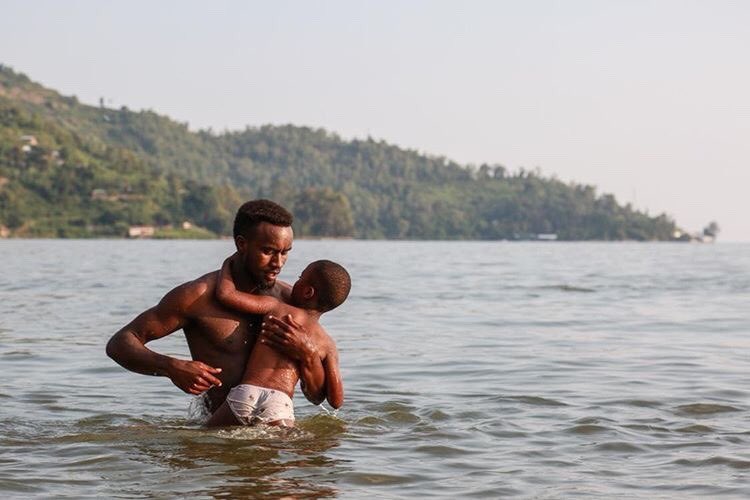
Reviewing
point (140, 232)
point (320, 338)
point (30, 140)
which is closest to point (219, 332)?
point (320, 338)

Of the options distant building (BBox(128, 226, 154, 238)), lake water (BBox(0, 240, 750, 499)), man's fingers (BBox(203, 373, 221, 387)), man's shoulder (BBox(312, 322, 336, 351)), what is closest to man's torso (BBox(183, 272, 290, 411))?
man's shoulder (BBox(312, 322, 336, 351))

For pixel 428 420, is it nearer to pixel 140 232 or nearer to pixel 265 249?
pixel 265 249

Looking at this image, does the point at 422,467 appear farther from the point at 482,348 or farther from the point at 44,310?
the point at 44,310

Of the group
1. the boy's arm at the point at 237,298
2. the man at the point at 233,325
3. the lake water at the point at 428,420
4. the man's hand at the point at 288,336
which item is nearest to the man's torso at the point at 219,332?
the man at the point at 233,325

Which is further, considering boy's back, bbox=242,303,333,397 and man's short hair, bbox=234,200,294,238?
boy's back, bbox=242,303,333,397

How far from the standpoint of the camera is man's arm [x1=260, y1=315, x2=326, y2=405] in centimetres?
862

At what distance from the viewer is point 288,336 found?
8.59 meters

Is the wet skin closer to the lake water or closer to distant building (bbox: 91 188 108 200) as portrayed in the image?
the lake water

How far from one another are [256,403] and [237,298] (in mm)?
788

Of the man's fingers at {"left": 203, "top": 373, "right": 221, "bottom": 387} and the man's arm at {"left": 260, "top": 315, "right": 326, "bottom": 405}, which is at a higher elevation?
the man's arm at {"left": 260, "top": 315, "right": 326, "bottom": 405}

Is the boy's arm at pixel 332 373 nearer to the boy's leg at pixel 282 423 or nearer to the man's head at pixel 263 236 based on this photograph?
the boy's leg at pixel 282 423

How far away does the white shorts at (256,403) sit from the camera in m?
8.92

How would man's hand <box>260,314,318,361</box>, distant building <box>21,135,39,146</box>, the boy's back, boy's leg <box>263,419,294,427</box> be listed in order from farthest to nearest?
distant building <box>21,135,39,146</box>
boy's leg <box>263,419,294,427</box>
the boy's back
man's hand <box>260,314,318,361</box>

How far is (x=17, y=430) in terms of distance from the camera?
33.7ft
